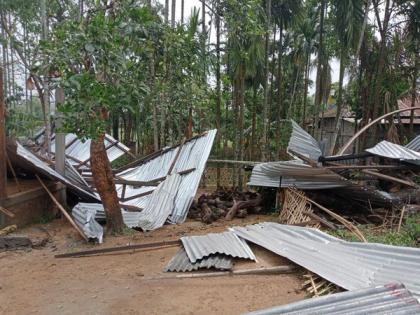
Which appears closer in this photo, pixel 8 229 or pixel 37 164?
pixel 8 229

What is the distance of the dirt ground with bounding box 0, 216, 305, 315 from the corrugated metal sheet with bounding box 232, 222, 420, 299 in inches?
8.3

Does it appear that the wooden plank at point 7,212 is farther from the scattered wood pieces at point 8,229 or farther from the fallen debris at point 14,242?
the fallen debris at point 14,242

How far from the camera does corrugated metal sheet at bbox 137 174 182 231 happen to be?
22.9ft

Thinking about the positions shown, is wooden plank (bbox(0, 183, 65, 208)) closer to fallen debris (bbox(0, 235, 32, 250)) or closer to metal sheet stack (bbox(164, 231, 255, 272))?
fallen debris (bbox(0, 235, 32, 250))

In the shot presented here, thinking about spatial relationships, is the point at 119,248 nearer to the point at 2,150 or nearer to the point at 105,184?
the point at 105,184

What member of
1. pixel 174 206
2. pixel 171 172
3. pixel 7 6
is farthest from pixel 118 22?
pixel 7 6

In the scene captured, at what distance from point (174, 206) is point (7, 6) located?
8.87 m

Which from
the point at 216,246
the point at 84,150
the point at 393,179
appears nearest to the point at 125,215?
the point at 216,246

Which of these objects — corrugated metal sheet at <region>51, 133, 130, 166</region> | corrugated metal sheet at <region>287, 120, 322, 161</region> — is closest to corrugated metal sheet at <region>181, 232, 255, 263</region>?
corrugated metal sheet at <region>287, 120, 322, 161</region>

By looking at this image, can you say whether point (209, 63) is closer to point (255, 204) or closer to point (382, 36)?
point (255, 204)

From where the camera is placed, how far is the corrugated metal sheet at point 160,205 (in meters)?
6.97

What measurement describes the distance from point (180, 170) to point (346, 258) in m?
4.72

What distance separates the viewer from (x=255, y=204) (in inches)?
349

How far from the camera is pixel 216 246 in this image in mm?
4996
